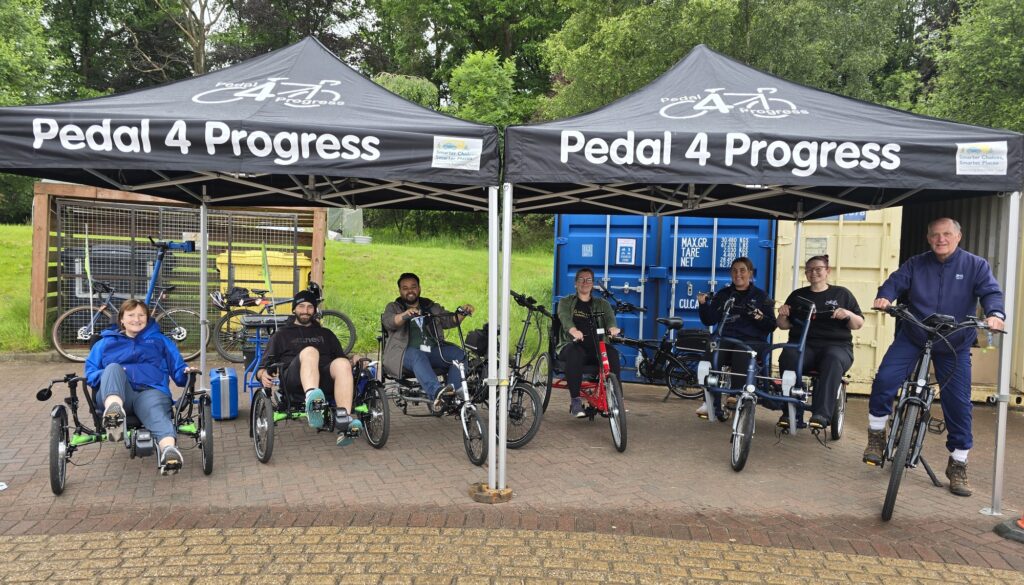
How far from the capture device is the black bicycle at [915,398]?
4.17 m

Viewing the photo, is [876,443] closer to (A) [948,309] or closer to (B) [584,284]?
(A) [948,309]

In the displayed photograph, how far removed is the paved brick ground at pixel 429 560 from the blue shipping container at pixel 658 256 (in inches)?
177

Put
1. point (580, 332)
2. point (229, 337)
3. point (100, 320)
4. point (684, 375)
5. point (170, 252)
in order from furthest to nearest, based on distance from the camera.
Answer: point (170, 252)
point (229, 337)
point (100, 320)
point (684, 375)
point (580, 332)

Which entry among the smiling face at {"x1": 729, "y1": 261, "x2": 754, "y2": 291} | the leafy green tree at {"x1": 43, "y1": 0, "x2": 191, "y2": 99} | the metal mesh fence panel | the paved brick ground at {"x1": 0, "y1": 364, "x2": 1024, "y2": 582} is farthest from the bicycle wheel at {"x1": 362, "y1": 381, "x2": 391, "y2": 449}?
the leafy green tree at {"x1": 43, "y1": 0, "x2": 191, "y2": 99}

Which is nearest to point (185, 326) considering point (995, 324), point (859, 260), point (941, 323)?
point (859, 260)

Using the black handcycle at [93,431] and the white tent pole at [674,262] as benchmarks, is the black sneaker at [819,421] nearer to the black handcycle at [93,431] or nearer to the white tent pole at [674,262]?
the white tent pole at [674,262]

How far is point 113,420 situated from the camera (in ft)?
13.8

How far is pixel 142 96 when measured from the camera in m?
4.52

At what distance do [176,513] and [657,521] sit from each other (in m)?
2.72

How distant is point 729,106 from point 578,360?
2.36 m

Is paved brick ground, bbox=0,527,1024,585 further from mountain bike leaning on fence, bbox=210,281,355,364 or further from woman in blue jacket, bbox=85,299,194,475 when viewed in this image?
mountain bike leaning on fence, bbox=210,281,355,364

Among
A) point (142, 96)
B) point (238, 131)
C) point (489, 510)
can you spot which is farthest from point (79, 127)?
point (489, 510)

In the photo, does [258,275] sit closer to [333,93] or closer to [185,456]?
[185,456]

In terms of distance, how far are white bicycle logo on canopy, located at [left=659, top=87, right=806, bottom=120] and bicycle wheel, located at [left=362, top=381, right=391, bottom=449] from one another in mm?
2782
